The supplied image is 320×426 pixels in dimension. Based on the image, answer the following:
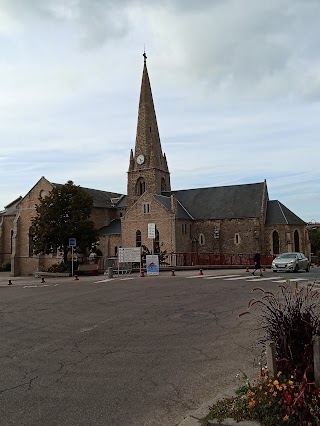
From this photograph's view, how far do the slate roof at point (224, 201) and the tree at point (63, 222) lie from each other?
16556 mm

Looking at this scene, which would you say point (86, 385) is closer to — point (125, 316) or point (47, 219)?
point (125, 316)

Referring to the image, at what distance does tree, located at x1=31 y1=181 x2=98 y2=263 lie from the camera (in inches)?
1450

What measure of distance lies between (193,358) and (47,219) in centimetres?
3214

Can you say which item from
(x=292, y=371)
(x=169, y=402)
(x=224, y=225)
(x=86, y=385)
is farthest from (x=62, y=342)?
(x=224, y=225)

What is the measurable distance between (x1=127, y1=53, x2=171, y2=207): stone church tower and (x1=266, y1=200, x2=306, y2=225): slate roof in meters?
14.6

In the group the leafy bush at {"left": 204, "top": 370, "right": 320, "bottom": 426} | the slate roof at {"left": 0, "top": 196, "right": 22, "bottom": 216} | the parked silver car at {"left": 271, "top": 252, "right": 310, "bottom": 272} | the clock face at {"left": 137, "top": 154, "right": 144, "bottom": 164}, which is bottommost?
the leafy bush at {"left": 204, "top": 370, "right": 320, "bottom": 426}

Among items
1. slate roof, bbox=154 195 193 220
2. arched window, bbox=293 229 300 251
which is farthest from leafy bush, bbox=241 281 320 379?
arched window, bbox=293 229 300 251

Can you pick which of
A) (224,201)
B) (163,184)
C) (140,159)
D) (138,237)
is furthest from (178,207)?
(140,159)

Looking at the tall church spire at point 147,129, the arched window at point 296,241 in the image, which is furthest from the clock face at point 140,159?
the arched window at point 296,241

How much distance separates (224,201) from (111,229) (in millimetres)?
15634

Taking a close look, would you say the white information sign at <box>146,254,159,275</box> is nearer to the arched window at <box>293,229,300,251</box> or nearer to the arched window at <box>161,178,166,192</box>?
the arched window at <box>293,229,300,251</box>

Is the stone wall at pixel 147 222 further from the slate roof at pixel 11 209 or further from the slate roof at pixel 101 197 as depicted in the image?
the slate roof at pixel 11 209

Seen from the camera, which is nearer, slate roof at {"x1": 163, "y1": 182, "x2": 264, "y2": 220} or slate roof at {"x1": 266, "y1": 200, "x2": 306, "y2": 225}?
slate roof at {"x1": 266, "y1": 200, "x2": 306, "y2": 225}

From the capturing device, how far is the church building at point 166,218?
46.2m
